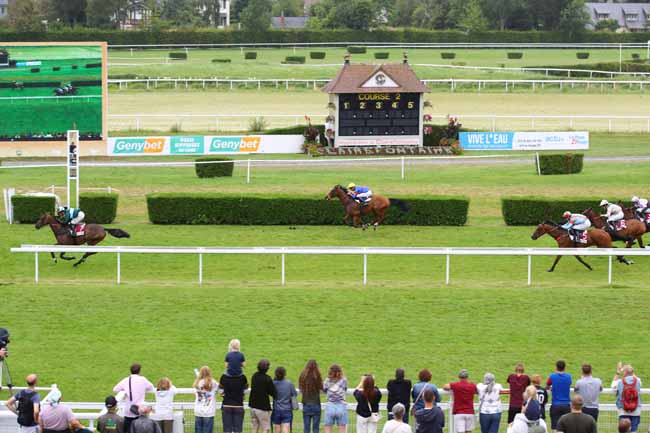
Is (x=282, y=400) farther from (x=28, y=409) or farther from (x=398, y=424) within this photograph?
(x=28, y=409)

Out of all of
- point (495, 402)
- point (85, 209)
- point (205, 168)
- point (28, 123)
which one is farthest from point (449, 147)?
point (495, 402)

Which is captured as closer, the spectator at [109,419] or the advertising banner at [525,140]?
the spectator at [109,419]

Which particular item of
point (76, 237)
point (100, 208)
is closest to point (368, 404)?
point (76, 237)

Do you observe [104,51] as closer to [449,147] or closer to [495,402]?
[449,147]

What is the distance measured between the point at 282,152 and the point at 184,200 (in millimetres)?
11489

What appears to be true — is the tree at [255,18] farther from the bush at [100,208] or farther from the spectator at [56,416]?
the spectator at [56,416]

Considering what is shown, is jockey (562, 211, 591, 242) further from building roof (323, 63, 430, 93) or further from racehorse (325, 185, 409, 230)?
building roof (323, 63, 430, 93)

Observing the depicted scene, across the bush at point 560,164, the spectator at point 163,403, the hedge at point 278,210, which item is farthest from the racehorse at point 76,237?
the bush at point 560,164

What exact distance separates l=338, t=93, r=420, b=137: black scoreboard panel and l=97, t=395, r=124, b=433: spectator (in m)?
23.3

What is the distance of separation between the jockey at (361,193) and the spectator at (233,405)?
37.0 ft

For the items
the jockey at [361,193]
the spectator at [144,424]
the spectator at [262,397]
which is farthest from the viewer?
the jockey at [361,193]

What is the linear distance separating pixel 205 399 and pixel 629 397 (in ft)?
11.6

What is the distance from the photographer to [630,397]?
1047cm

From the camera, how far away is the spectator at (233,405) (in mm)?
10578
